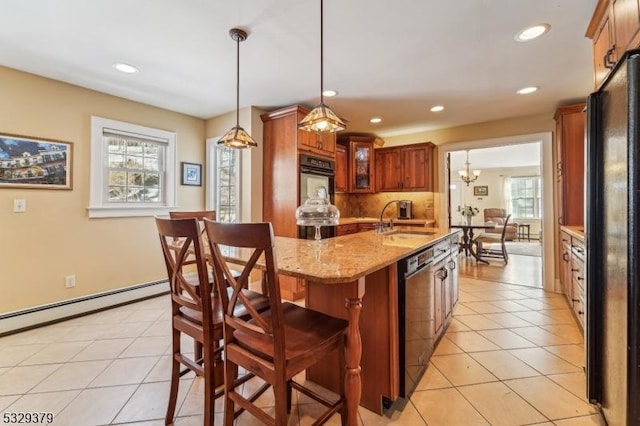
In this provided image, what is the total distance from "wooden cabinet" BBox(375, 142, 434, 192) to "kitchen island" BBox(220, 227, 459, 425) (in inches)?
126

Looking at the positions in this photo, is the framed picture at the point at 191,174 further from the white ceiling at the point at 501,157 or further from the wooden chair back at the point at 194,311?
the white ceiling at the point at 501,157

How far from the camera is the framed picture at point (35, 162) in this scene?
261 cm

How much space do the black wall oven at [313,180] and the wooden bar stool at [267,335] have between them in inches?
86.9

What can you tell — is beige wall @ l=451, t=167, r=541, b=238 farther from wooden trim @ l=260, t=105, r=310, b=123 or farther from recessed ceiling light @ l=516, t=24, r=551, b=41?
recessed ceiling light @ l=516, t=24, r=551, b=41

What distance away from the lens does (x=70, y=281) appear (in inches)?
118

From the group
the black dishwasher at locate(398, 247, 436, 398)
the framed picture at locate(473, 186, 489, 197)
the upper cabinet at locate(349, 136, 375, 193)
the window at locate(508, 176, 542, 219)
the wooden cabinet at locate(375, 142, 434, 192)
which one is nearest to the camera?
the black dishwasher at locate(398, 247, 436, 398)

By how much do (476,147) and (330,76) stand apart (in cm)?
280

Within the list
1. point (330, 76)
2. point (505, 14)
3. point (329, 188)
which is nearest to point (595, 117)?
point (505, 14)

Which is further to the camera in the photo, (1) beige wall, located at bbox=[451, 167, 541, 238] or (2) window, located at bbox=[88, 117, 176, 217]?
(1) beige wall, located at bbox=[451, 167, 541, 238]

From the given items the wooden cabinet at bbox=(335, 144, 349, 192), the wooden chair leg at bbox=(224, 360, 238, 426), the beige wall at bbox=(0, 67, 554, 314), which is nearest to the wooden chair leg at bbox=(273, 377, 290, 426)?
the wooden chair leg at bbox=(224, 360, 238, 426)

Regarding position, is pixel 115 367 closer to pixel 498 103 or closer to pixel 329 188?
pixel 329 188

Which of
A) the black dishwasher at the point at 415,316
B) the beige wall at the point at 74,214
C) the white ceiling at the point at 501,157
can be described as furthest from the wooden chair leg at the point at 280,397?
the white ceiling at the point at 501,157

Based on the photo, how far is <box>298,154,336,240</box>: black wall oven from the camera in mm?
3533

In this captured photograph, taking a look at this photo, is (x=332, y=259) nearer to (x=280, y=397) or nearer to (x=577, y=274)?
(x=280, y=397)
